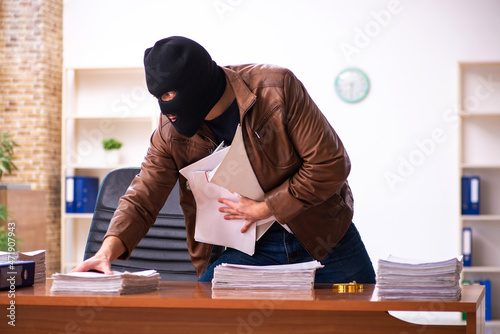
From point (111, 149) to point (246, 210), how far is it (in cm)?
415

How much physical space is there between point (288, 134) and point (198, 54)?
36 cm

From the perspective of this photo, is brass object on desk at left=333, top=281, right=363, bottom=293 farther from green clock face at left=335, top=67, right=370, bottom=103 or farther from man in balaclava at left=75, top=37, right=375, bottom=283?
green clock face at left=335, top=67, right=370, bottom=103

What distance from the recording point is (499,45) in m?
5.37

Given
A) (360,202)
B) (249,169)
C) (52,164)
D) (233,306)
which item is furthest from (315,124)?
(52,164)

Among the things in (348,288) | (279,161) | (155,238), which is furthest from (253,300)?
(155,238)

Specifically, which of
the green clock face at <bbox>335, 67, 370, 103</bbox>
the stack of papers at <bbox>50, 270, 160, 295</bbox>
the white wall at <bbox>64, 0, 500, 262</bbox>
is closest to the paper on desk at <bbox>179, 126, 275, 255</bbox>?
the stack of papers at <bbox>50, 270, 160, 295</bbox>

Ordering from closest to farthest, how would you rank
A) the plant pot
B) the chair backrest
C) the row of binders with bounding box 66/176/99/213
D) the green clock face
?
the chair backrest
the green clock face
the row of binders with bounding box 66/176/99/213
the plant pot

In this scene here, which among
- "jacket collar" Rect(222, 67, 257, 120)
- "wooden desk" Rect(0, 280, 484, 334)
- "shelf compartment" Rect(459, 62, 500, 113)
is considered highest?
"shelf compartment" Rect(459, 62, 500, 113)

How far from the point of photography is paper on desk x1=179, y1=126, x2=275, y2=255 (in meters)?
1.79

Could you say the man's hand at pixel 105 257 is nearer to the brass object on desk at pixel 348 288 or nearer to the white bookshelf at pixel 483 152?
the brass object on desk at pixel 348 288

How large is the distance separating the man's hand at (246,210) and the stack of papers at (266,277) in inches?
10.4

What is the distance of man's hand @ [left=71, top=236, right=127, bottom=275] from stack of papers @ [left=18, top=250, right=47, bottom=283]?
0.22 meters

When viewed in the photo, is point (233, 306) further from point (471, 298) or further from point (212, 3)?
point (212, 3)

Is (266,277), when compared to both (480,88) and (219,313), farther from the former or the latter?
(480,88)
